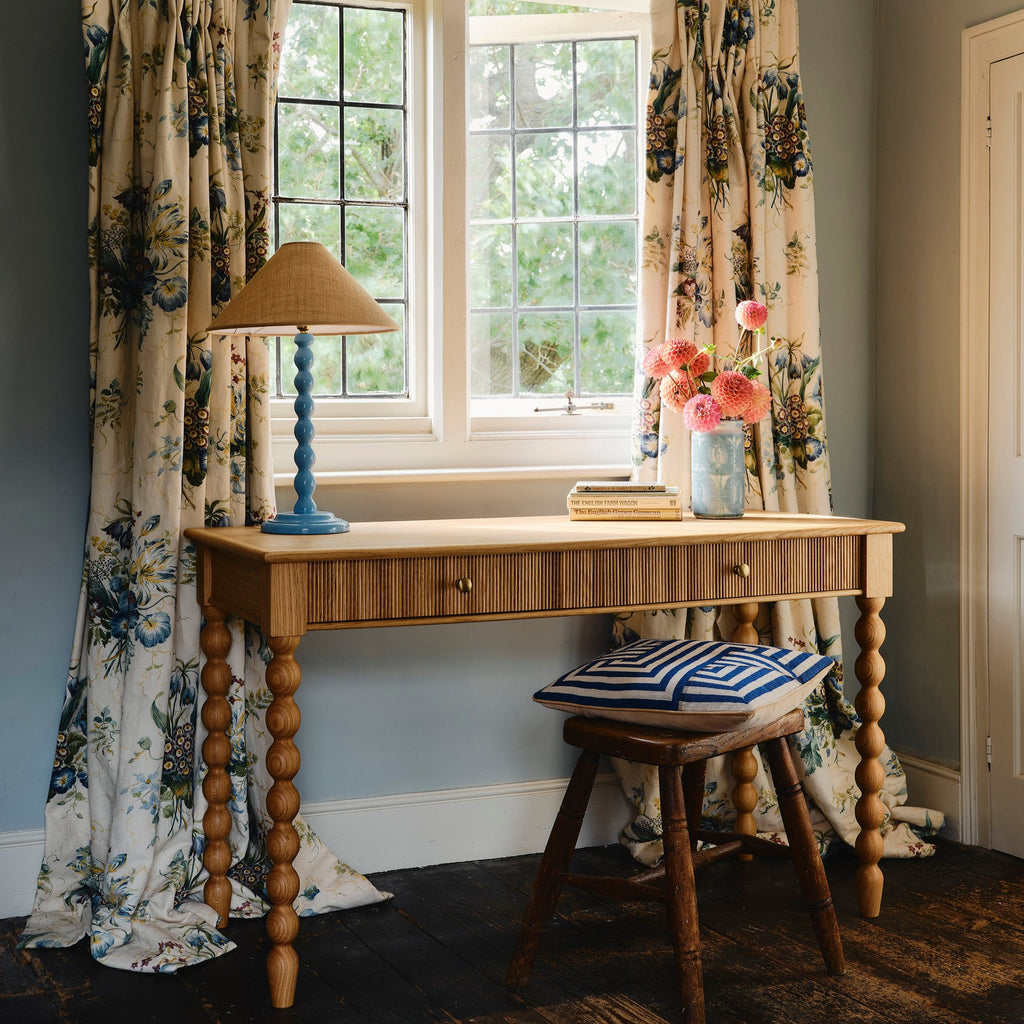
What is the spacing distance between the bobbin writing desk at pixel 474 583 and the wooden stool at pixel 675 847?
26cm

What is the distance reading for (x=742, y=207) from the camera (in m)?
2.79

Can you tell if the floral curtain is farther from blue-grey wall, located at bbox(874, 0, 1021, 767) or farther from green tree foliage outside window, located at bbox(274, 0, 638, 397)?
blue-grey wall, located at bbox(874, 0, 1021, 767)

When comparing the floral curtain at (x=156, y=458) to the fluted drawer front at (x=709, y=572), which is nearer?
the fluted drawer front at (x=709, y=572)

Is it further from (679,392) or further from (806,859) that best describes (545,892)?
A: (679,392)

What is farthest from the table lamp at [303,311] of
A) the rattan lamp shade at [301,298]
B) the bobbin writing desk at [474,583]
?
the bobbin writing desk at [474,583]

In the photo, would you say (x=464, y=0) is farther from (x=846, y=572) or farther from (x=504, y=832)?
(x=504, y=832)

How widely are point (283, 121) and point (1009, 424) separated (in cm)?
187

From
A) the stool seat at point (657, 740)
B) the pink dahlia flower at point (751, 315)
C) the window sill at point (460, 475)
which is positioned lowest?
the stool seat at point (657, 740)

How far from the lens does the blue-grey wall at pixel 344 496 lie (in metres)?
2.35

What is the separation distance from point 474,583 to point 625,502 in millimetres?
540

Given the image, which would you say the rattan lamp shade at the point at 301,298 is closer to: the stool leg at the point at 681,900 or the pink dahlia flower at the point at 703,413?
the pink dahlia flower at the point at 703,413

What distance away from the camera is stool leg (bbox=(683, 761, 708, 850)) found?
8.13ft

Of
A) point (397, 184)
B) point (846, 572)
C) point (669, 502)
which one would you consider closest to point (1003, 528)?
point (846, 572)

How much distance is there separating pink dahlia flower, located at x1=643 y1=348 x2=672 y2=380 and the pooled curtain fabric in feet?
0.74
